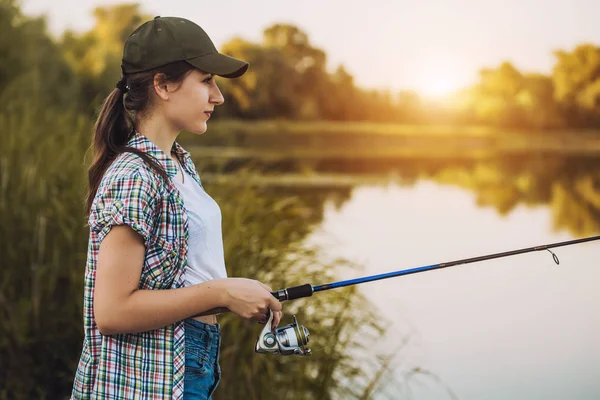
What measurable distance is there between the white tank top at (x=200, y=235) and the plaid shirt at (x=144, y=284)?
3 centimetres

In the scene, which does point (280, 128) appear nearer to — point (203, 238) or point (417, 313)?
point (417, 313)

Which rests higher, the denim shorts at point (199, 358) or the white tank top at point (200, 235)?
the white tank top at point (200, 235)

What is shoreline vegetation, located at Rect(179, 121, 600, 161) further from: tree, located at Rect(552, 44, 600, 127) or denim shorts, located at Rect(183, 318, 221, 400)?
denim shorts, located at Rect(183, 318, 221, 400)

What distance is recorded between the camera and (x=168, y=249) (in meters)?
1.43

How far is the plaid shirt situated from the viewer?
1.39m

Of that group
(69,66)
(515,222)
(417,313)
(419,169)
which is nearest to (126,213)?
(417,313)

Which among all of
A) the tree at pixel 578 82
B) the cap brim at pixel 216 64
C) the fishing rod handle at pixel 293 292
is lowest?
the fishing rod handle at pixel 293 292

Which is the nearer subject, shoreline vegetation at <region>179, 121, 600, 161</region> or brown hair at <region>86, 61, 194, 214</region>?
brown hair at <region>86, 61, 194, 214</region>

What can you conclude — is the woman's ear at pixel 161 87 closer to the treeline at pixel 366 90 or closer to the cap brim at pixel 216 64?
the cap brim at pixel 216 64

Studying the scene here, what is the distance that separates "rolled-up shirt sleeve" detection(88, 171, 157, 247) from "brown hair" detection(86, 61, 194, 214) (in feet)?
0.31

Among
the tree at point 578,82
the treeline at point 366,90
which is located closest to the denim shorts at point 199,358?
the treeline at point 366,90

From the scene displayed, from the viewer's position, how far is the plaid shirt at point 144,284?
1394mm

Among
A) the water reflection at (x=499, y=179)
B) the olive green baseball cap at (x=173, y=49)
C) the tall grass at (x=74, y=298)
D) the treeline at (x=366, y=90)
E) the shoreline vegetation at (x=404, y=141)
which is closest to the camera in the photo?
the olive green baseball cap at (x=173, y=49)

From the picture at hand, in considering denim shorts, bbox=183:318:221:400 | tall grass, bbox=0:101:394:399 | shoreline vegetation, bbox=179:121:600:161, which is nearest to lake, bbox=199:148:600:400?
tall grass, bbox=0:101:394:399
